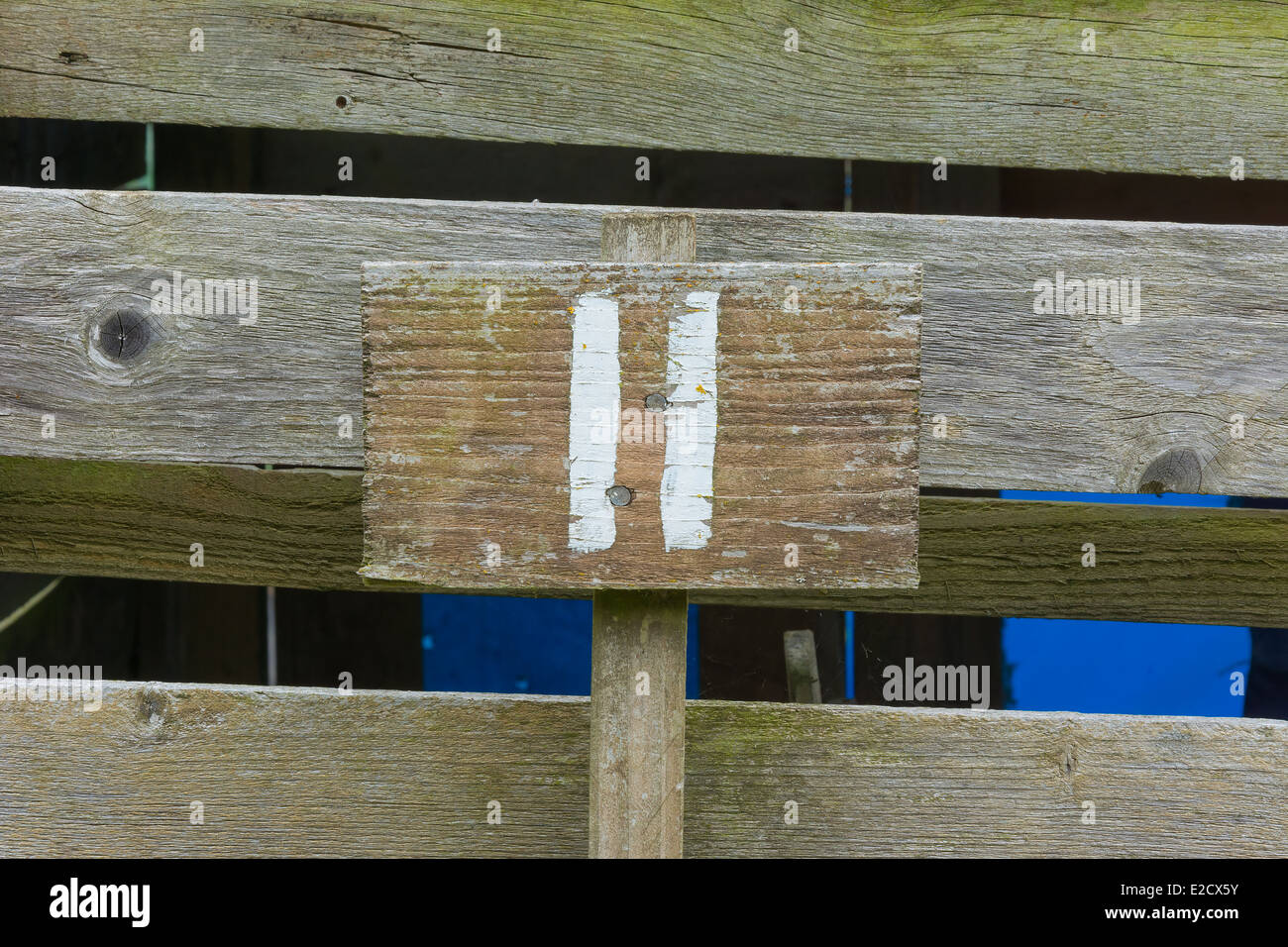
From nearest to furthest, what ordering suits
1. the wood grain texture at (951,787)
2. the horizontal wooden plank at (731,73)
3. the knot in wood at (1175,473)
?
the knot in wood at (1175,473) → the wood grain texture at (951,787) → the horizontal wooden plank at (731,73)

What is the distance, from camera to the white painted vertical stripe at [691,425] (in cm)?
119

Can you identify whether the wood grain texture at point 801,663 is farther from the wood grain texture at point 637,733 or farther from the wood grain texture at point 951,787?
the wood grain texture at point 637,733

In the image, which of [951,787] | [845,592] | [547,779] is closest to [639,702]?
[547,779]

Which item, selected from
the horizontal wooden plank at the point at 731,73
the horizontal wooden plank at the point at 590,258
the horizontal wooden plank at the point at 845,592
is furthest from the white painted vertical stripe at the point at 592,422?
the horizontal wooden plank at the point at 845,592

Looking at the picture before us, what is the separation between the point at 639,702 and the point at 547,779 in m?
0.50

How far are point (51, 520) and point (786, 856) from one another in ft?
5.35

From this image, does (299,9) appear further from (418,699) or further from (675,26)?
(418,699)

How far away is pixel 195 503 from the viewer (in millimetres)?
2160

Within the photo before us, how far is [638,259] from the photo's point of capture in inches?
48.1

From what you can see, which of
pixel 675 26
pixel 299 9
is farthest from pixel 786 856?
pixel 299 9

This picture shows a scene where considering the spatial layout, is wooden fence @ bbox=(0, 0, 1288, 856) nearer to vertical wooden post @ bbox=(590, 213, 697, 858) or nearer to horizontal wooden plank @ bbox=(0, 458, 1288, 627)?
vertical wooden post @ bbox=(590, 213, 697, 858)

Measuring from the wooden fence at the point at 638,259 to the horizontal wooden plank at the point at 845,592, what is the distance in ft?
1.75

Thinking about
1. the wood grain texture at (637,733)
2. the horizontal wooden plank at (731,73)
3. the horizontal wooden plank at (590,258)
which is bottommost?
the wood grain texture at (637,733)

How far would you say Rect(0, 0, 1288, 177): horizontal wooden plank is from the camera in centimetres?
176
